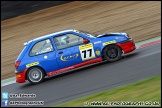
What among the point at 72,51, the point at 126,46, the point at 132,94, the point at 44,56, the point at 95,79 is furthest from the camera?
the point at 126,46

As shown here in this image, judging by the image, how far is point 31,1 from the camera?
20.1 metres

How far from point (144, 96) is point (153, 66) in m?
3.25

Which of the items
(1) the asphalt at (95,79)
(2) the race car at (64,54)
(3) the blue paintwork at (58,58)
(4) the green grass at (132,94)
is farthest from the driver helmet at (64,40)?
(4) the green grass at (132,94)

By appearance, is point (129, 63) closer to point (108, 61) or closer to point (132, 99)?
point (108, 61)

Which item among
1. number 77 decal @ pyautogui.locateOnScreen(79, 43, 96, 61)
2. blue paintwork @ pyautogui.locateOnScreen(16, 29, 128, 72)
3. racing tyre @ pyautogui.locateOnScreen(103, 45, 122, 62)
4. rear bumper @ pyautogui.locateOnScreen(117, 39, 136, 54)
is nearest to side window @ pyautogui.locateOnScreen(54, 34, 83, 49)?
blue paintwork @ pyautogui.locateOnScreen(16, 29, 128, 72)

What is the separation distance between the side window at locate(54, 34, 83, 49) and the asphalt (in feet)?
3.16

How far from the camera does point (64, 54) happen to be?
1216cm

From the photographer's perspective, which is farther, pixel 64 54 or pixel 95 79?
pixel 64 54

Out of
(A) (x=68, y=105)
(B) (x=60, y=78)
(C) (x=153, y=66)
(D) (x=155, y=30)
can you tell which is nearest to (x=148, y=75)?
(C) (x=153, y=66)

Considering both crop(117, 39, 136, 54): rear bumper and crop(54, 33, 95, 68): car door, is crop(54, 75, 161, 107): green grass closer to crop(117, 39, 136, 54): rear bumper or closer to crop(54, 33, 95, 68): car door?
crop(117, 39, 136, 54): rear bumper

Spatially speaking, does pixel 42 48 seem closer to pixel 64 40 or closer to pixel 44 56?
pixel 44 56

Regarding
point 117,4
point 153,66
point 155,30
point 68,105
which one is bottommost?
point 68,105

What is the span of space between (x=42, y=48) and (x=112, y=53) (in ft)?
7.45

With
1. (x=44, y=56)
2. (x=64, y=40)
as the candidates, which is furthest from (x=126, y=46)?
(x=44, y=56)
